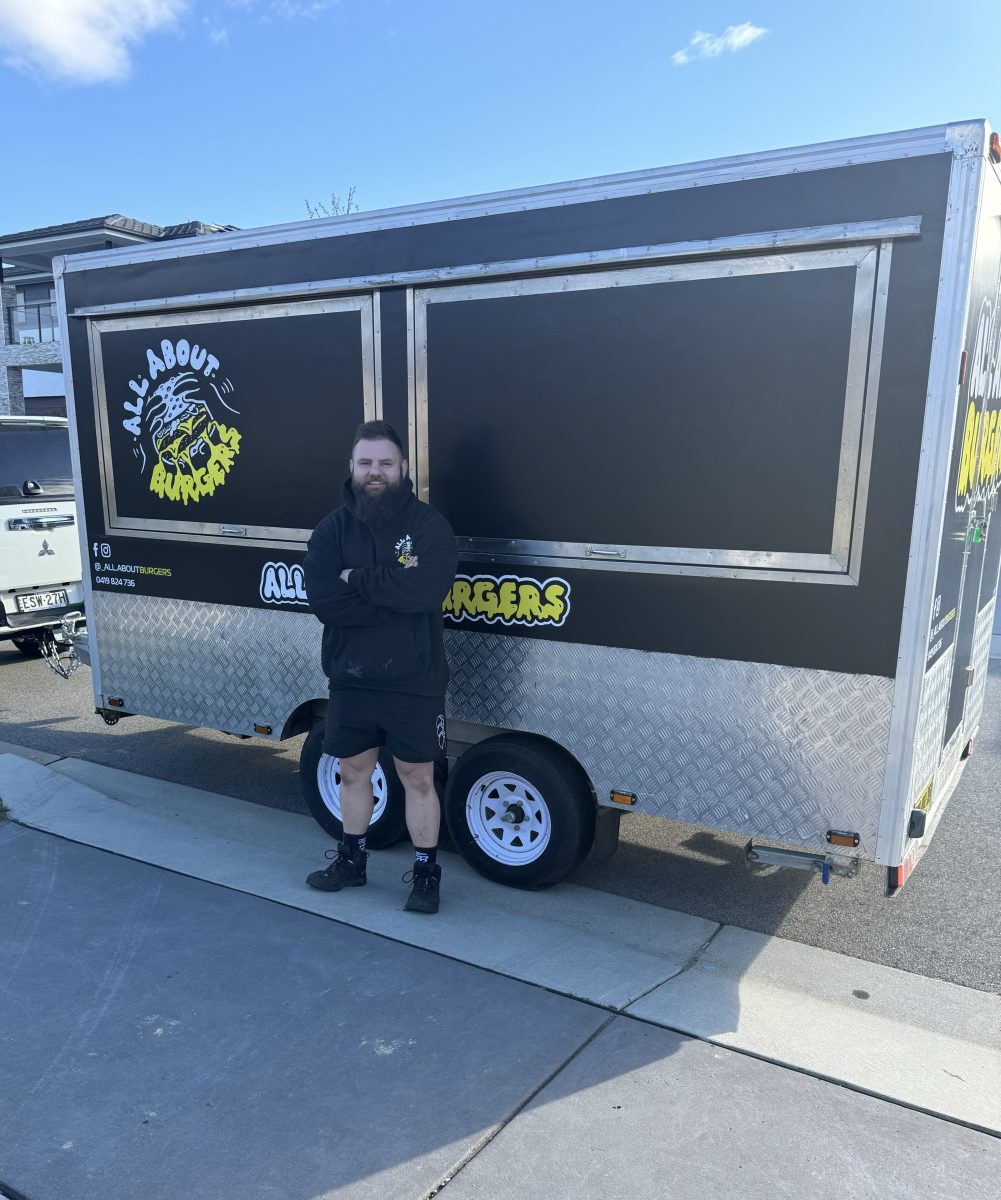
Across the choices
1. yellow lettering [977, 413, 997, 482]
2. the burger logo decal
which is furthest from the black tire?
yellow lettering [977, 413, 997, 482]

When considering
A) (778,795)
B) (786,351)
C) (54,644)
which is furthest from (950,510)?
(54,644)

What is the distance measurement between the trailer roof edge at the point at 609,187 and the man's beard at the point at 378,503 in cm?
122

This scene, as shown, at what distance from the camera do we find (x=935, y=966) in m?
3.72

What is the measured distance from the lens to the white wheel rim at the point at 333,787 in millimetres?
4613

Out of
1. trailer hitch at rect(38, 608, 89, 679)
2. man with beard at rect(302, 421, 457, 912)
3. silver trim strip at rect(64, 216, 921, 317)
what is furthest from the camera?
trailer hitch at rect(38, 608, 89, 679)

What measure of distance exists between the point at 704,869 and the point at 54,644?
6486 millimetres

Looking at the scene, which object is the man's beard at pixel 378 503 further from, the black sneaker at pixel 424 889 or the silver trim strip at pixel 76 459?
the silver trim strip at pixel 76 459

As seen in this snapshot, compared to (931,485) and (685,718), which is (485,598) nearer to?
(685,718)

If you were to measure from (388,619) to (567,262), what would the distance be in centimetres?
161

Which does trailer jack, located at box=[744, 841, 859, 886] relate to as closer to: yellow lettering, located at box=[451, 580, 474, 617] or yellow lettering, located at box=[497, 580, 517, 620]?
yellow lettering, located at box=[497, 580, 517, 620]

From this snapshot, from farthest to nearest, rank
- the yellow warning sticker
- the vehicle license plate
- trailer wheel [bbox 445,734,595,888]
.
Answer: the vehicle license plate → trailer wheel [bbox 445,734,595,888] → the yellow warning sticker

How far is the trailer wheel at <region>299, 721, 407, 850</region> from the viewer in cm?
457

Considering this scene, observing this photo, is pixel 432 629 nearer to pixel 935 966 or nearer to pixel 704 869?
pixel 704 869

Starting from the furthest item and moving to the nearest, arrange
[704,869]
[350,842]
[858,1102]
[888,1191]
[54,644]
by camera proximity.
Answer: [54,644] → [704,869] → [350,842] → [858,1102] → [888,1191]
